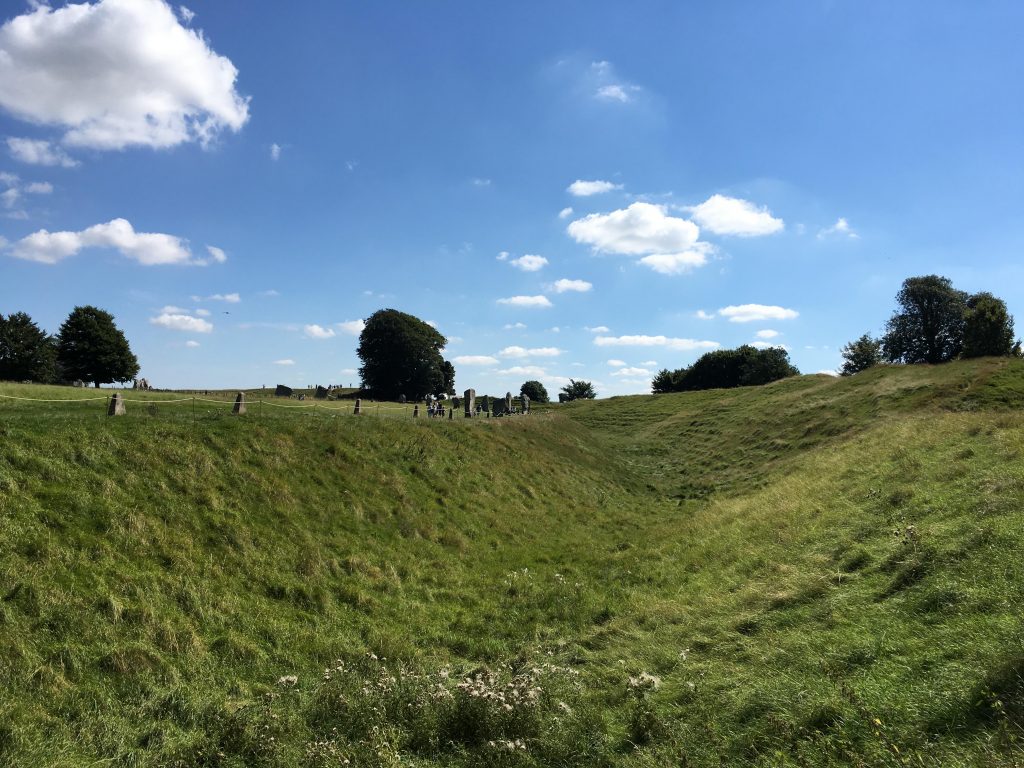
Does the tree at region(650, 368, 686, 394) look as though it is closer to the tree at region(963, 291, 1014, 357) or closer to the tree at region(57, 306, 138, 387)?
the tree at region(963, 291, 1014, 357)

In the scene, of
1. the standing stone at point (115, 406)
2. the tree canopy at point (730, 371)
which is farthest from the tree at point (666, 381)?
the standing stone at point (115, 406)

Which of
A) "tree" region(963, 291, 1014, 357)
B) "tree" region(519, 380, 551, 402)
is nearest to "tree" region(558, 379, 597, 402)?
"tree" region(519, 380, 551, 402)

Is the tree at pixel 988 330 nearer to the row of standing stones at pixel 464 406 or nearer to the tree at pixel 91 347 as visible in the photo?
the row of standing stones at pixel 464 406

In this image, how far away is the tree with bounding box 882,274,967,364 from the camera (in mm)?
79250

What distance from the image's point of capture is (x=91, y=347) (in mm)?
59438

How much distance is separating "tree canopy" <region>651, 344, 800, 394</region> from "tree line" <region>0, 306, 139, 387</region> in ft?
282

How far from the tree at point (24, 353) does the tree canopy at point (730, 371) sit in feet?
307

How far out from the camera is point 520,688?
282 inches

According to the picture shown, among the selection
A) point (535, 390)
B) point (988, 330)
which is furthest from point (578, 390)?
point (988, 330)

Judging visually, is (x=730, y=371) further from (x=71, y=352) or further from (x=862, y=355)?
(x=71, y=352)

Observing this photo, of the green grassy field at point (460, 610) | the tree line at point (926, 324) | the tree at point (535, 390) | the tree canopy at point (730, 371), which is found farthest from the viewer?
the tree at point (535, 390)

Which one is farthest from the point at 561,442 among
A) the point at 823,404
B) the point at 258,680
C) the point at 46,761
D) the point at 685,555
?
the point at 46,761

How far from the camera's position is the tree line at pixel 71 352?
196 ft

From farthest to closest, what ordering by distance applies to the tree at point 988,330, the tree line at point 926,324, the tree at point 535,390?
the tree at point 535,390 < the tree line at point 926,324 < the tree at point 988,330
